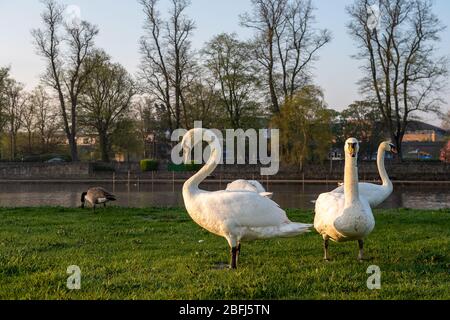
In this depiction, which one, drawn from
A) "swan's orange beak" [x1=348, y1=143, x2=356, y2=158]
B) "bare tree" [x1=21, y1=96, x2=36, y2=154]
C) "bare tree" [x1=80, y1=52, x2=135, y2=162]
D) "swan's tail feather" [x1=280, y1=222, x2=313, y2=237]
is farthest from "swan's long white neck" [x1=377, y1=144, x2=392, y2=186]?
"bare tree" [x1=21, y1=96, x2=36, y2=154]

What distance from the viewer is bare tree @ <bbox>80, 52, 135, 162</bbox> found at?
2206 inches

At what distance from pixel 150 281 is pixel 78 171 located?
47573 millimetres

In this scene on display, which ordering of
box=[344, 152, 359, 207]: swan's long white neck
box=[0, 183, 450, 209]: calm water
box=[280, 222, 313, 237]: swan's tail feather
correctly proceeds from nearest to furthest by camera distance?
box=[280, 222, 313, 237]: swan's tail feather → box=[344, 152, 359, 207]: swan's long white neck → box=[0, 183, 450, 209]: calm water

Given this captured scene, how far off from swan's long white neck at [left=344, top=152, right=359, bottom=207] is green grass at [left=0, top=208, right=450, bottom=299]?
886 mm

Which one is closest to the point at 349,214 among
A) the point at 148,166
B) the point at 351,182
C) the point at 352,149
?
the point at 351,182

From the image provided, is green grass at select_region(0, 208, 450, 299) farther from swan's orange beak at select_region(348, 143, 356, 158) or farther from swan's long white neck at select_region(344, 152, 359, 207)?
swan's orange beak at select_region(348, 143, 356, 158)

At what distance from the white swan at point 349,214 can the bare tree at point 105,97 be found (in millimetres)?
51108

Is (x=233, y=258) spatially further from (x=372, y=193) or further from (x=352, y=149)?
(x=372, y=193)

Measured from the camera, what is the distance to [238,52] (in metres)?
51.5

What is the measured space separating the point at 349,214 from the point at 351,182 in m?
0.48

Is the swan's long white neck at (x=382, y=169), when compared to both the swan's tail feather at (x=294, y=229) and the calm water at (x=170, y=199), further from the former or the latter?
the calm water at (x=170, y=199)

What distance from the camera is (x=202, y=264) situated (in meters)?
6.89

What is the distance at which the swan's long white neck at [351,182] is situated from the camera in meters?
6.92

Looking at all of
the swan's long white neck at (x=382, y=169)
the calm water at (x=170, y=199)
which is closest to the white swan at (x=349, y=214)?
the swan's long white neck at (x=382, y=169)
